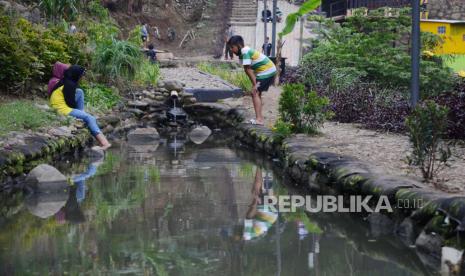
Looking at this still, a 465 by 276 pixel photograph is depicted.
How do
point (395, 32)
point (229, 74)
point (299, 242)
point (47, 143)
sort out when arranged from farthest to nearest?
point (229, 74) < point (395, 32) < point (47, 143) < point (299, 242)

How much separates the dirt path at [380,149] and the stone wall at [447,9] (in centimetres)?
2550

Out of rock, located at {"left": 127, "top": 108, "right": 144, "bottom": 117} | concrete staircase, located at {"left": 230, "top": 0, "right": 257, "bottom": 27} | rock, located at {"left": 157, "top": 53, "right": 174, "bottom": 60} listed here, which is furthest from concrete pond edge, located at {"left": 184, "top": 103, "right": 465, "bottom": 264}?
concrete staircase, located at {"left": 230, "top": 0, "right": 257, "bottom": 27}

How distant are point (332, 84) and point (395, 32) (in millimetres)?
2785

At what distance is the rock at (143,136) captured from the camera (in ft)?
51.2

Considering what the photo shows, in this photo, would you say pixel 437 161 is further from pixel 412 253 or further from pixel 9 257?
pixel 9 257

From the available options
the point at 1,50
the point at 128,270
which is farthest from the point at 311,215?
the point at 1,50

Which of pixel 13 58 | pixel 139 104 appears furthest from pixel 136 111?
pixel 13 58

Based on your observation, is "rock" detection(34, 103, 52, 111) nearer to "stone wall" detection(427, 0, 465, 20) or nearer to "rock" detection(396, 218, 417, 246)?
"rock" detection(396, 218, 417, 246)

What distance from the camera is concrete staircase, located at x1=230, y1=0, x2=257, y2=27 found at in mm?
41844

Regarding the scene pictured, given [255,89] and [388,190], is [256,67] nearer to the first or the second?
[255,89]

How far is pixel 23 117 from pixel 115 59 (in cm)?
651

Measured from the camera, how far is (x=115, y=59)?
59.4 feet

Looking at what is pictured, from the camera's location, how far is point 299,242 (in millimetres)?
6688

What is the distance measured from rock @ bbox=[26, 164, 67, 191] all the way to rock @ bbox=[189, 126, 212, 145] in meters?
6.76
